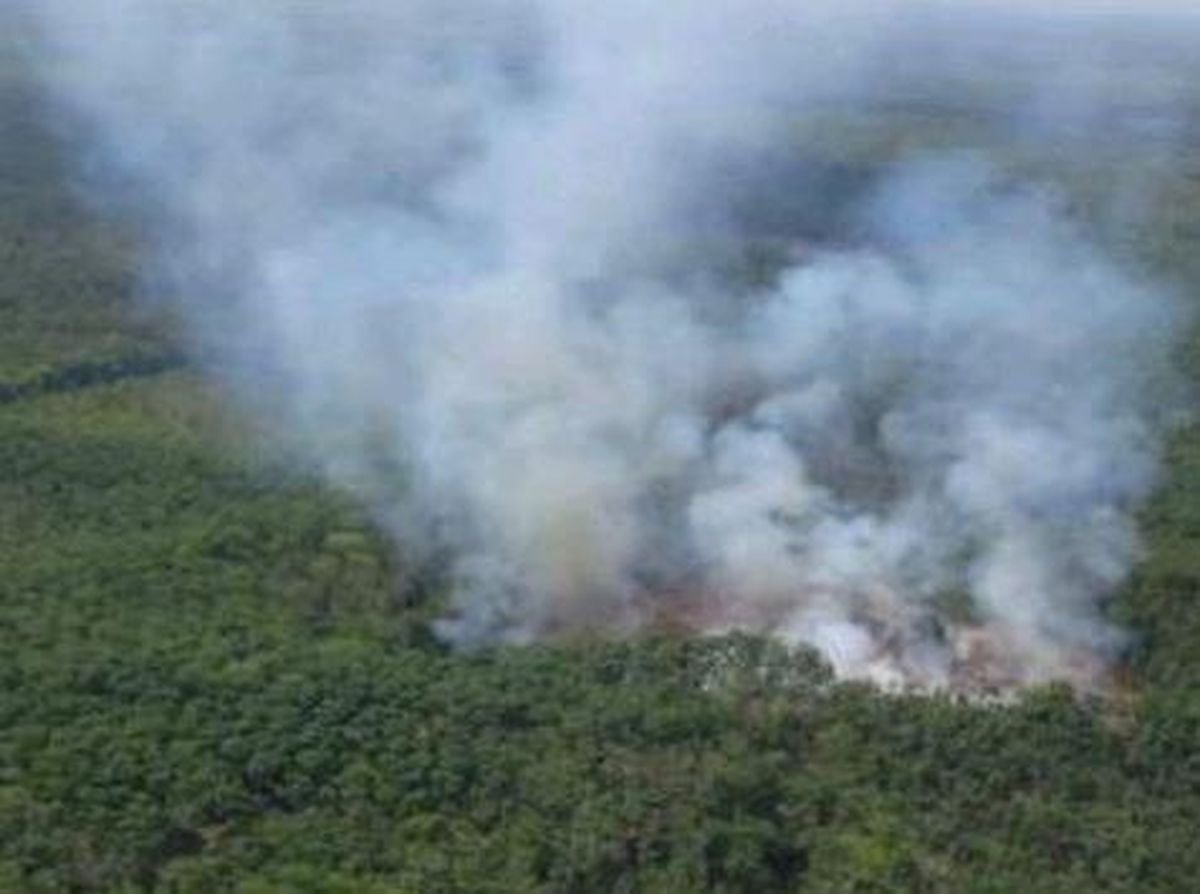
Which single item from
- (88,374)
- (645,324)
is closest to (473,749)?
(645,324)

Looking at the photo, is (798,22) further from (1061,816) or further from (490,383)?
(1061,816)

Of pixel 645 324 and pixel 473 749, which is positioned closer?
pixel 473 749

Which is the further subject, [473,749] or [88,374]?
[88,374]

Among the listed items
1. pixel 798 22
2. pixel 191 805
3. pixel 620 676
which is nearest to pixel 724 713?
pixel 620 676

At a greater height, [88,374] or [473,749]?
[88,374]

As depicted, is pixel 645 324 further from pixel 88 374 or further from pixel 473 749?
pixel 473 749

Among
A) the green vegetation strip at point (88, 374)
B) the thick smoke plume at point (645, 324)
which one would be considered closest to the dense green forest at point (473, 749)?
the thick smoke plume at point (645, 324)

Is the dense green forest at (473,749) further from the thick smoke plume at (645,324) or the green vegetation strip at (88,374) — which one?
the green vegetation strip at (88,374)
